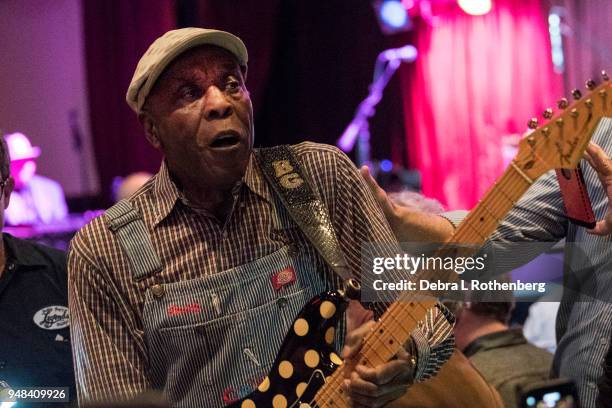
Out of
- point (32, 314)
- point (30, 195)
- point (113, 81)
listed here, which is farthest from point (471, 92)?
point (32, 314)

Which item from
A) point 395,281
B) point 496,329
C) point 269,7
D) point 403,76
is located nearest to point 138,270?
point 395,281

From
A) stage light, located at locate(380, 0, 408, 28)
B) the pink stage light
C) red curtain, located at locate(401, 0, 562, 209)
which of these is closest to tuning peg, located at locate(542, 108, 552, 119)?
stage light, located at locate(380, 0, 408, 28)

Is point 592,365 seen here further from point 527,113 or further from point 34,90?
point 527,113

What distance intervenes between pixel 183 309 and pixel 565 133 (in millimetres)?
1005

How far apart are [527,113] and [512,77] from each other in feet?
1.33

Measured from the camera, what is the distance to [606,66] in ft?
28.4

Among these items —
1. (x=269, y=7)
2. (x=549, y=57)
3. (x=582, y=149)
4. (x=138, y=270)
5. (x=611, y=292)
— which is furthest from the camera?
(x=549, y=57)

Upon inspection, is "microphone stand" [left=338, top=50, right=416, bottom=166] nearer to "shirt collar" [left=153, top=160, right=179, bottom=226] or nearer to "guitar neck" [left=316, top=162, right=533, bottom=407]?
"shirt collar" [left=153, top=160, right=179, bottom=226]

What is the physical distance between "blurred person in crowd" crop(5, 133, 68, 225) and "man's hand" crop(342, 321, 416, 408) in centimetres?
662

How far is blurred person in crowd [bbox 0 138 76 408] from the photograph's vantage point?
304 cm

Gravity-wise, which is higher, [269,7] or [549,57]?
[269,7]

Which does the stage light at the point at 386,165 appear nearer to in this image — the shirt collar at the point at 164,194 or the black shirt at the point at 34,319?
the black shirt at the point at 34,319

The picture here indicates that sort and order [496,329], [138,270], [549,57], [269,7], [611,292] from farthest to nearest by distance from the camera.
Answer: [549,57], [269,7], [496,329], [611,292], [138,270]

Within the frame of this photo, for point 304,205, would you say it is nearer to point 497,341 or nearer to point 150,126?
point 150,126
